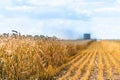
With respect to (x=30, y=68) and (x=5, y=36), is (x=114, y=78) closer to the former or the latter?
(x=30, y=68)

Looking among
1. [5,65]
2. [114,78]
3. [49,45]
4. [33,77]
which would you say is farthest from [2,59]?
[49,45]

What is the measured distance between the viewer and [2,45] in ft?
55.7

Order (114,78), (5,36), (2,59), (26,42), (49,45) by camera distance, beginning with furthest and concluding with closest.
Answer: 1. (49,45)
2. (114,78)
3. (26,42)
4. (5,36)
5. (2,59)

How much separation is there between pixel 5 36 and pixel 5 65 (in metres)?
2.20

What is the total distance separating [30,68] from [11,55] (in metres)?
3.21

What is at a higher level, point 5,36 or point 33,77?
point 5,36

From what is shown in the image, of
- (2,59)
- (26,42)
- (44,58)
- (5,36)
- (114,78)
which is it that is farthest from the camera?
(44,58)

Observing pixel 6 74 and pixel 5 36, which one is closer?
pixel 6 74

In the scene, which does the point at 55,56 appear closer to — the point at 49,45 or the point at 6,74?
the point at 49,45

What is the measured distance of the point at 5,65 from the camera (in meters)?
16.3

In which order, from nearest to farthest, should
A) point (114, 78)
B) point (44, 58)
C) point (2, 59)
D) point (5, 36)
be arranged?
point (2, 59) < point (5, 36) < point (114, 78) < point (44, 58)

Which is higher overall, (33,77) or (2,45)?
(2,45)

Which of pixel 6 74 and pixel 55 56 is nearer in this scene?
pixel 6 74

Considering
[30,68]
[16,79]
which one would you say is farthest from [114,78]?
[16,79]
